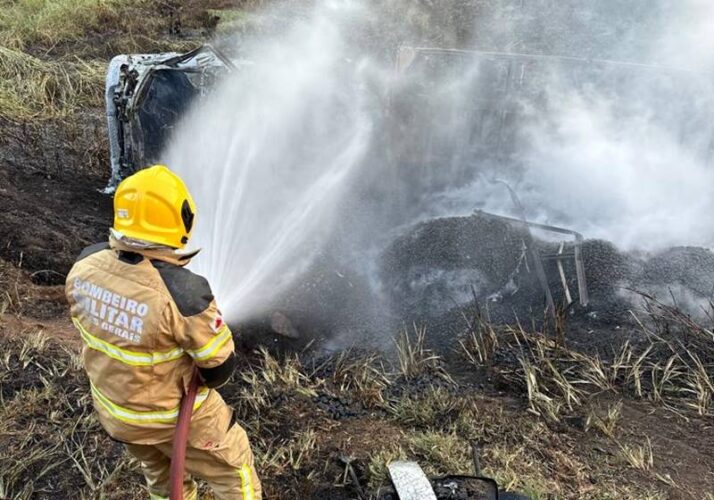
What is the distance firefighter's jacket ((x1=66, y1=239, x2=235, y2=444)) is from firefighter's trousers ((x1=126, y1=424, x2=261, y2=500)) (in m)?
0.21

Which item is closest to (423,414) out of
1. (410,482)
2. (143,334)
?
(410,482)

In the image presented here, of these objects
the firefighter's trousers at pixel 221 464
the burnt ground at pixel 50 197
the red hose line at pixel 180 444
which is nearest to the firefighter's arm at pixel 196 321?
the red hose line at pixel 180 444

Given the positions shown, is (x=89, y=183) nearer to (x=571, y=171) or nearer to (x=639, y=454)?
(x=571, y=171)

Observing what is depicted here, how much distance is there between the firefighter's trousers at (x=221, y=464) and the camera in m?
2.58

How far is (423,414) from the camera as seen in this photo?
388 centimetres

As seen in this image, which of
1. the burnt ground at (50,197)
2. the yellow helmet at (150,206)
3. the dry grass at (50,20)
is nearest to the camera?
the yellow helmet at (150,206)

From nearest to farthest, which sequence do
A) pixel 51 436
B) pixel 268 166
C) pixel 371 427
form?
pixel 51 436
pixel 371 427
pixel 268 166

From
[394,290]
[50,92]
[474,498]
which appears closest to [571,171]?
[394,290]

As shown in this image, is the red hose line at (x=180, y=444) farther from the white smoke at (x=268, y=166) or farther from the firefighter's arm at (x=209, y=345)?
the white smoke at (x=268, y=166)

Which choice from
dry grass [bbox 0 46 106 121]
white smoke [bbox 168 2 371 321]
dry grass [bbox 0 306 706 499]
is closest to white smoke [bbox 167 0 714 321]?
white smoke [bbox 168 2 371 321]

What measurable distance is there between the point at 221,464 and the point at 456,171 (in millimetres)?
6237

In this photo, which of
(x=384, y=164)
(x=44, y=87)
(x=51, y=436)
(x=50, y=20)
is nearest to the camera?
(x=51, y=436)

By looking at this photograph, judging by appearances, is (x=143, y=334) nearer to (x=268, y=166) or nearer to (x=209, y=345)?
(x=209, y=345)

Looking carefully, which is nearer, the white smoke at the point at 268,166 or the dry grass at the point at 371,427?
the dry grass at the point at 371,427
